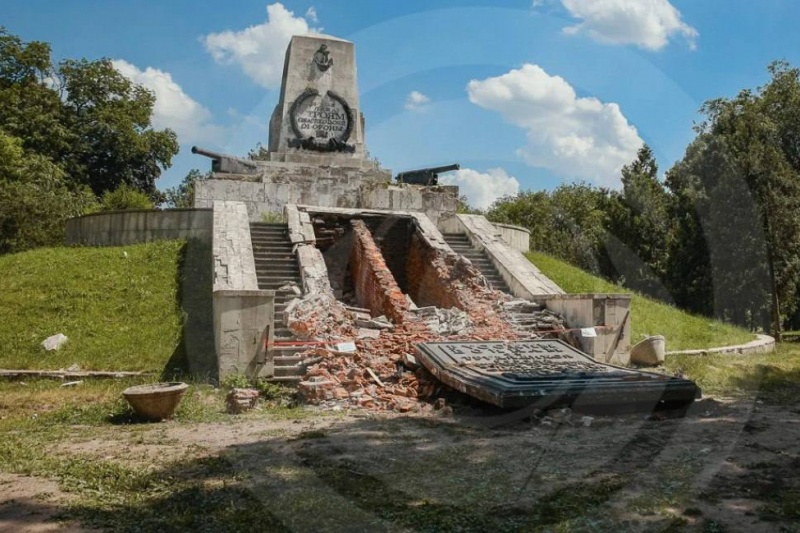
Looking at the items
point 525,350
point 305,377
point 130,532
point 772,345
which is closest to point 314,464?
point 130,532

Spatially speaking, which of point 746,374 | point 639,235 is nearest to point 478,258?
point 746,374

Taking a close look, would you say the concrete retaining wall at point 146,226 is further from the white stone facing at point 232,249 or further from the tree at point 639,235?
the tree at point 639,235

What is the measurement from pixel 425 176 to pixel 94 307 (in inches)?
414

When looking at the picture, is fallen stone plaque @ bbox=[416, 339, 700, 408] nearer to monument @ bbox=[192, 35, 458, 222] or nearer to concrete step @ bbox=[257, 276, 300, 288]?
concrete step @ bbox=[257, 276, 300, 288]

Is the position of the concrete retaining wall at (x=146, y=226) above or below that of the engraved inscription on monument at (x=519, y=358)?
above

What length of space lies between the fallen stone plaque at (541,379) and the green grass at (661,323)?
4488 millimetres

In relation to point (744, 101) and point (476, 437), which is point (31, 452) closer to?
point (476, 437)

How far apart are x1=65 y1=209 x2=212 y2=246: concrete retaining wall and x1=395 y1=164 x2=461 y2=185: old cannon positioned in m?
6.46

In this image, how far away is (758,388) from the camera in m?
9.45

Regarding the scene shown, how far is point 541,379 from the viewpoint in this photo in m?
7.65

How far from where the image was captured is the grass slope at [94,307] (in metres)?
10.1

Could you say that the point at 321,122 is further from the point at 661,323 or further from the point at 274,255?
the point at 661,323

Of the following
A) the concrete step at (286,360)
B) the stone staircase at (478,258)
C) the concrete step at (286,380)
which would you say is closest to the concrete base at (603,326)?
the stone staircase at (478,258)

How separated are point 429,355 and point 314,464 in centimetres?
367
